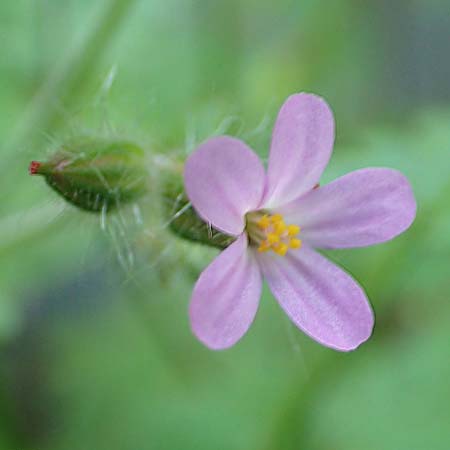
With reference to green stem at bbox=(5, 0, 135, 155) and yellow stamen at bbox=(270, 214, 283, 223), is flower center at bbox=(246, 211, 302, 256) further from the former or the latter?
green stem at bbox=(5, 0, 135, 155)

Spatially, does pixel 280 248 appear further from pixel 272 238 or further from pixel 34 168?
pixel 34 168

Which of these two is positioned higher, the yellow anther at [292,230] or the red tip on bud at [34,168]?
the red tip on bud at [34,168]

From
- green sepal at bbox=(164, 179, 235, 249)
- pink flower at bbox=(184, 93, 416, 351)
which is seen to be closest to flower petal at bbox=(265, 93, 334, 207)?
pink flower at bbox=(184, 93, 416, 351)

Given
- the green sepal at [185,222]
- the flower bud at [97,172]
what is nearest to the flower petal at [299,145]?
the green sepal at [185,222]

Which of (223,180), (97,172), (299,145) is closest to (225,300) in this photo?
(223,180)

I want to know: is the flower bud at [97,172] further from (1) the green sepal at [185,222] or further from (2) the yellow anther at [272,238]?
(2) the yellow anther at [272,238]

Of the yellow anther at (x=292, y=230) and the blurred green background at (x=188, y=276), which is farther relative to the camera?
the blurred green background at (x=188, y=276)

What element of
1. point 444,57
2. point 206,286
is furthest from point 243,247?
point 444,57
